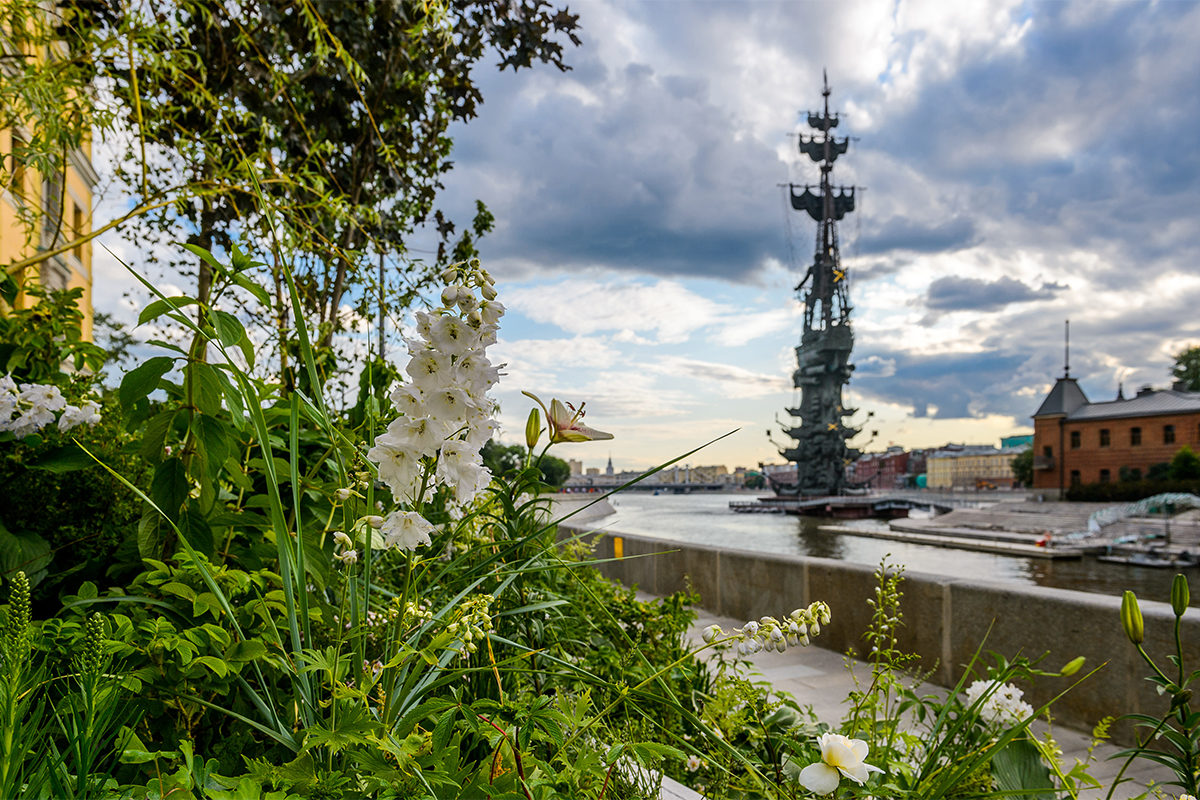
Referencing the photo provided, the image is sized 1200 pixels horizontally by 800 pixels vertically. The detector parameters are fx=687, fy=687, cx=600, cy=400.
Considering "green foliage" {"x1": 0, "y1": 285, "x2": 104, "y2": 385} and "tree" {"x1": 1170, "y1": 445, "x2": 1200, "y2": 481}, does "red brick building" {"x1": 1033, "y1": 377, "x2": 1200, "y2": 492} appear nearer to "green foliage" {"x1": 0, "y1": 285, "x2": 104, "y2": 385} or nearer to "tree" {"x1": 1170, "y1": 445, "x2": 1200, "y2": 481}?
"tree" {"x1": 1170, "y1": 445, "x2": 1200, "y2": 481}

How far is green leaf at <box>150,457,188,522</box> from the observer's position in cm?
115

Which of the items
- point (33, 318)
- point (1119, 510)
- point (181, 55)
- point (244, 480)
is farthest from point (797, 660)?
point (1119, 510)

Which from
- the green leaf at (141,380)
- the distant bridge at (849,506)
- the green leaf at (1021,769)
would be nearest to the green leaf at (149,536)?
the green leaf at (141,380)

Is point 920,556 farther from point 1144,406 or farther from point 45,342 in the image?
point 1144,406

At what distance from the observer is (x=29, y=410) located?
5.40 feet

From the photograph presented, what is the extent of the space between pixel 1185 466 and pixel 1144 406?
8868 millimetres

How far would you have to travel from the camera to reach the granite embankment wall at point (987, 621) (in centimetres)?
277

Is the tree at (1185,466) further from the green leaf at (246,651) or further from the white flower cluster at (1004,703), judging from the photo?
the green leaf at (246,651)

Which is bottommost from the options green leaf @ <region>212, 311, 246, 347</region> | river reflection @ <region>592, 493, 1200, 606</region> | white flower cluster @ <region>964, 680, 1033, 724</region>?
river reflection @ <region>592, 493, 1200, 606</region>

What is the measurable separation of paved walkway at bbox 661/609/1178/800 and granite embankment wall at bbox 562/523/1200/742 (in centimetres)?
14

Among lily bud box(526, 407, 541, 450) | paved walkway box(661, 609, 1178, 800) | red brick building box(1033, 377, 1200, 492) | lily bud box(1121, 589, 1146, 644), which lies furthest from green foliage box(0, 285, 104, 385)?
red brick building box(1033, 377, 1200, 492)

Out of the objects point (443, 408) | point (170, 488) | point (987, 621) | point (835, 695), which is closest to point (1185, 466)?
point (987, 621)

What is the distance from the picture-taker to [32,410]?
164 centimetres

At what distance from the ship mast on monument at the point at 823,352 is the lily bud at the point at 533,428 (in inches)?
2667
